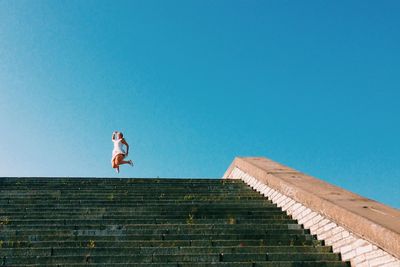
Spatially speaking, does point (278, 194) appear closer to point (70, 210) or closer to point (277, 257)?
point (277, 257)

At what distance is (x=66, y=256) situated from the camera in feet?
17.5

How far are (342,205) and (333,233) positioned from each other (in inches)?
13.9

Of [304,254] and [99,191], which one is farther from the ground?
[99,191]

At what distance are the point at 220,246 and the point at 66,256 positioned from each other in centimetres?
176

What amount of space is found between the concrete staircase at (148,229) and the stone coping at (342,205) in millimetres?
376

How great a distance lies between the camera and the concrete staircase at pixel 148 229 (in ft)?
17.6

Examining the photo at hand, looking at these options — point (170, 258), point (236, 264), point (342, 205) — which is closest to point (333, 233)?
point (342, 205)

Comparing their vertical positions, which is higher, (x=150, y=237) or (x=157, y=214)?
(x=157, y=214)

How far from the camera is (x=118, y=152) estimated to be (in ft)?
41.4

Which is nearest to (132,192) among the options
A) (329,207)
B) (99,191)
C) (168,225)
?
(99,191)

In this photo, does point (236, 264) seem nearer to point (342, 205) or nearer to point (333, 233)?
point (333, 233)

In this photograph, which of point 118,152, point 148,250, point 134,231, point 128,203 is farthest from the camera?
point 118,152

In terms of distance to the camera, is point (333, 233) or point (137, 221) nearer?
point (333, 233)

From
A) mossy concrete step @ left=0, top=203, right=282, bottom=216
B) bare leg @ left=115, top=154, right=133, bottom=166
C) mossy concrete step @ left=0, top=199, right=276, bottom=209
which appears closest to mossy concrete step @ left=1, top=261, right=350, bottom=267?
mossy concrete step @ left=0, top=203, right=282, bottom=216
